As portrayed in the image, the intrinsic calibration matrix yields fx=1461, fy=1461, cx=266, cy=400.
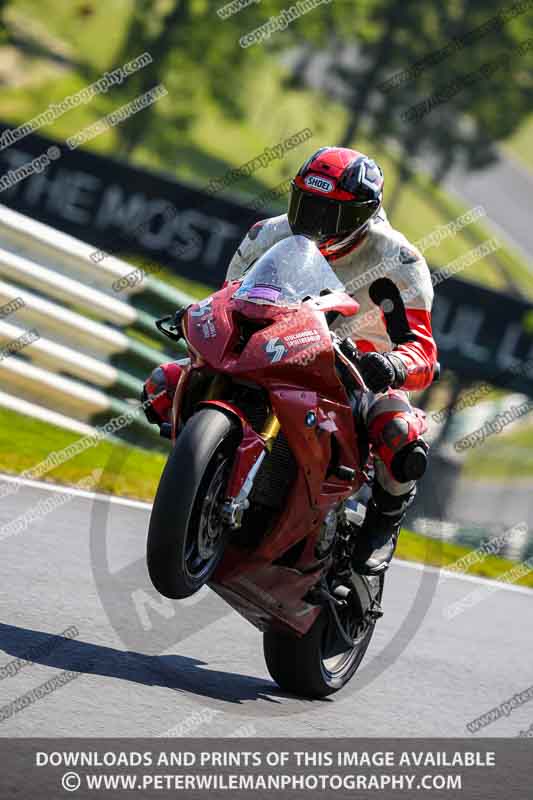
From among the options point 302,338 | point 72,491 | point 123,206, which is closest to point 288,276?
point 302,338

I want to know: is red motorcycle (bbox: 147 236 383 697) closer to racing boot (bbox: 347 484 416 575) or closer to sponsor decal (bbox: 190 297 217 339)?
sponsor decal (bbox: 190 297 217 339)

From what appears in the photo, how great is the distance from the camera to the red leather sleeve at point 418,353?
217 inches

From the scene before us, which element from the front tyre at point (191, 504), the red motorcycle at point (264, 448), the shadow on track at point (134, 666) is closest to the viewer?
the front tyre at point (191, 504)

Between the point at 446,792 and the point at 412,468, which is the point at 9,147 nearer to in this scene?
the point at 412,468

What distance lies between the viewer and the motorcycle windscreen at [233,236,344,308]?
5.08 meters

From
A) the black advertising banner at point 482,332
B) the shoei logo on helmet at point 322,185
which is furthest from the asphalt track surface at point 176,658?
the black advertising banner at point 482,332

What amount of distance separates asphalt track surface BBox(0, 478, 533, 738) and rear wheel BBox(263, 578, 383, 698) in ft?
0.20

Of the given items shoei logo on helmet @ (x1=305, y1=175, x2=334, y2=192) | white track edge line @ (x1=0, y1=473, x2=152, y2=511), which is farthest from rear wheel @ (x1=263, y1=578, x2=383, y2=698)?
white track edge line @ (x1=0, y1=473, x2=152, y2=511)

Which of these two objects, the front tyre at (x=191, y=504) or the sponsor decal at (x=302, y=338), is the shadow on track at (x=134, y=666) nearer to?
the front tyre at (x=191, y=504)

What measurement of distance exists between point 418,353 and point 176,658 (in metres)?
1.51

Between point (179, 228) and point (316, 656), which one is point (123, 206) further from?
point (316, 656)

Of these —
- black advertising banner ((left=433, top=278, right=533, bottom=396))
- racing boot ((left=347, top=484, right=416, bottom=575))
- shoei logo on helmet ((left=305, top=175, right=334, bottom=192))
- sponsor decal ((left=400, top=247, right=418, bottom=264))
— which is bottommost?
black advertising banner ((left=433, top=278, right=533, bottom=396))

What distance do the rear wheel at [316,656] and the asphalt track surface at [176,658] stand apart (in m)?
0.06

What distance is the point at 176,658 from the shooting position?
568 cm
